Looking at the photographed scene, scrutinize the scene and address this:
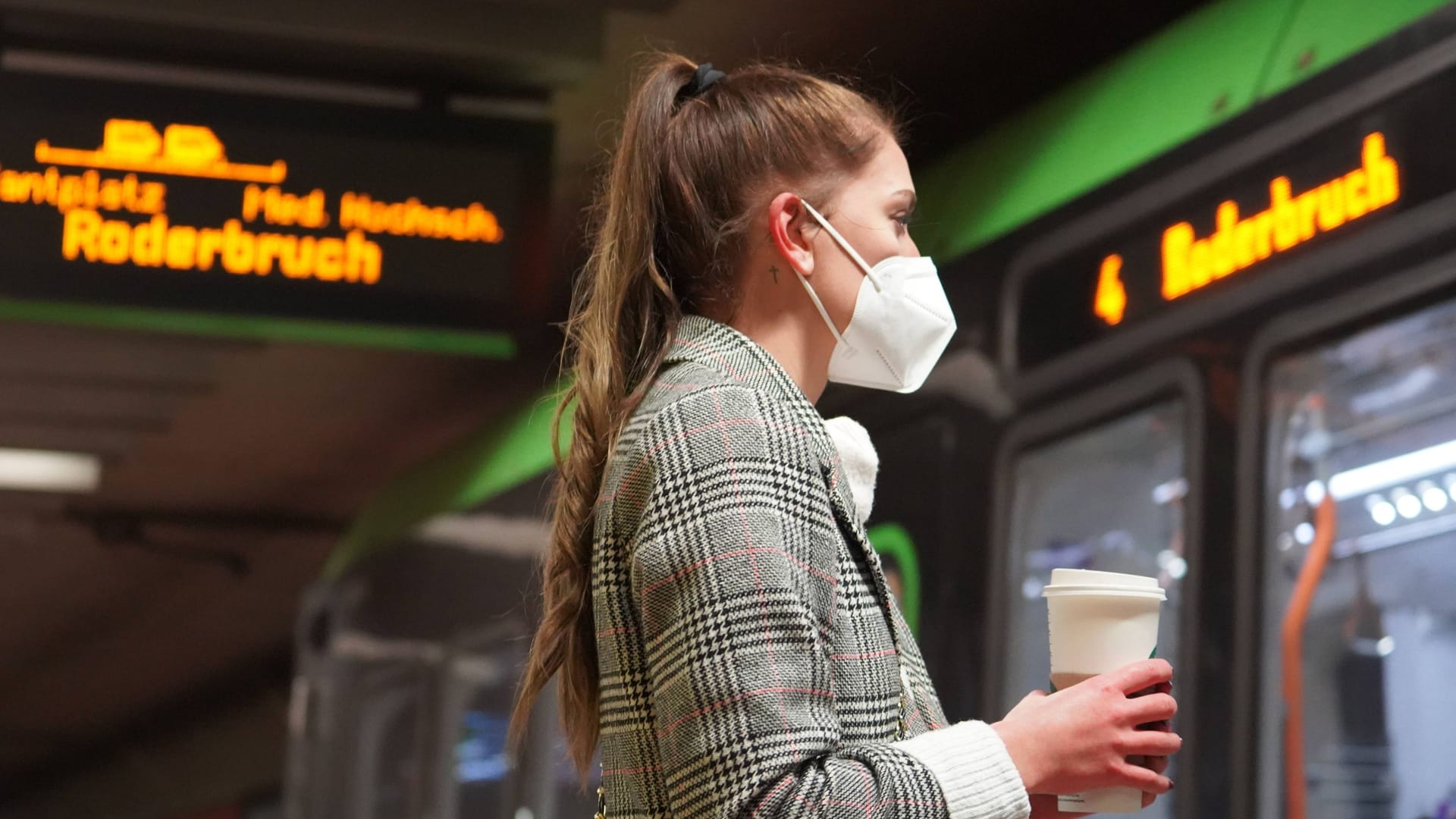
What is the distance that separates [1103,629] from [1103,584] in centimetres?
4

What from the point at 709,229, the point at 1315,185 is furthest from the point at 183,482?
the point at 709,229

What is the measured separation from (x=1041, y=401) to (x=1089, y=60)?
0.86 meters

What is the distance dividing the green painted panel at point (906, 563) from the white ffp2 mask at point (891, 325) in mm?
2156

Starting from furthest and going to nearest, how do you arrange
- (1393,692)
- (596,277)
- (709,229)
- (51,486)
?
(51,486), (1393,692), (596,277), (709,229)

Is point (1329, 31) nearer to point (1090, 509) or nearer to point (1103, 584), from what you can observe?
point (1090, 509)

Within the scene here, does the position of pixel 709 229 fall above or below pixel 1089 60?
below

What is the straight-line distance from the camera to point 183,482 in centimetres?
888

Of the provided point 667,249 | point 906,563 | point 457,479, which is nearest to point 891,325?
point 667,249

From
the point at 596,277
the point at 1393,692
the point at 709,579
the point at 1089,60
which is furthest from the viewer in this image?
the point at 1089,60

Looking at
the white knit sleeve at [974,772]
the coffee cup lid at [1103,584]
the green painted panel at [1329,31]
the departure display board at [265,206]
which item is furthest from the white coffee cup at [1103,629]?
the departure display board at [265,206]

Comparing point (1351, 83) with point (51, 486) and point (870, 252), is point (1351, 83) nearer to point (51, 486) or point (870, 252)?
point (870, 252)

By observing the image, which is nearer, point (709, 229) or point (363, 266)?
point (709, 229)

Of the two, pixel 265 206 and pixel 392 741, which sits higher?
pixel 265 206

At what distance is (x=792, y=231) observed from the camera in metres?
1.57
